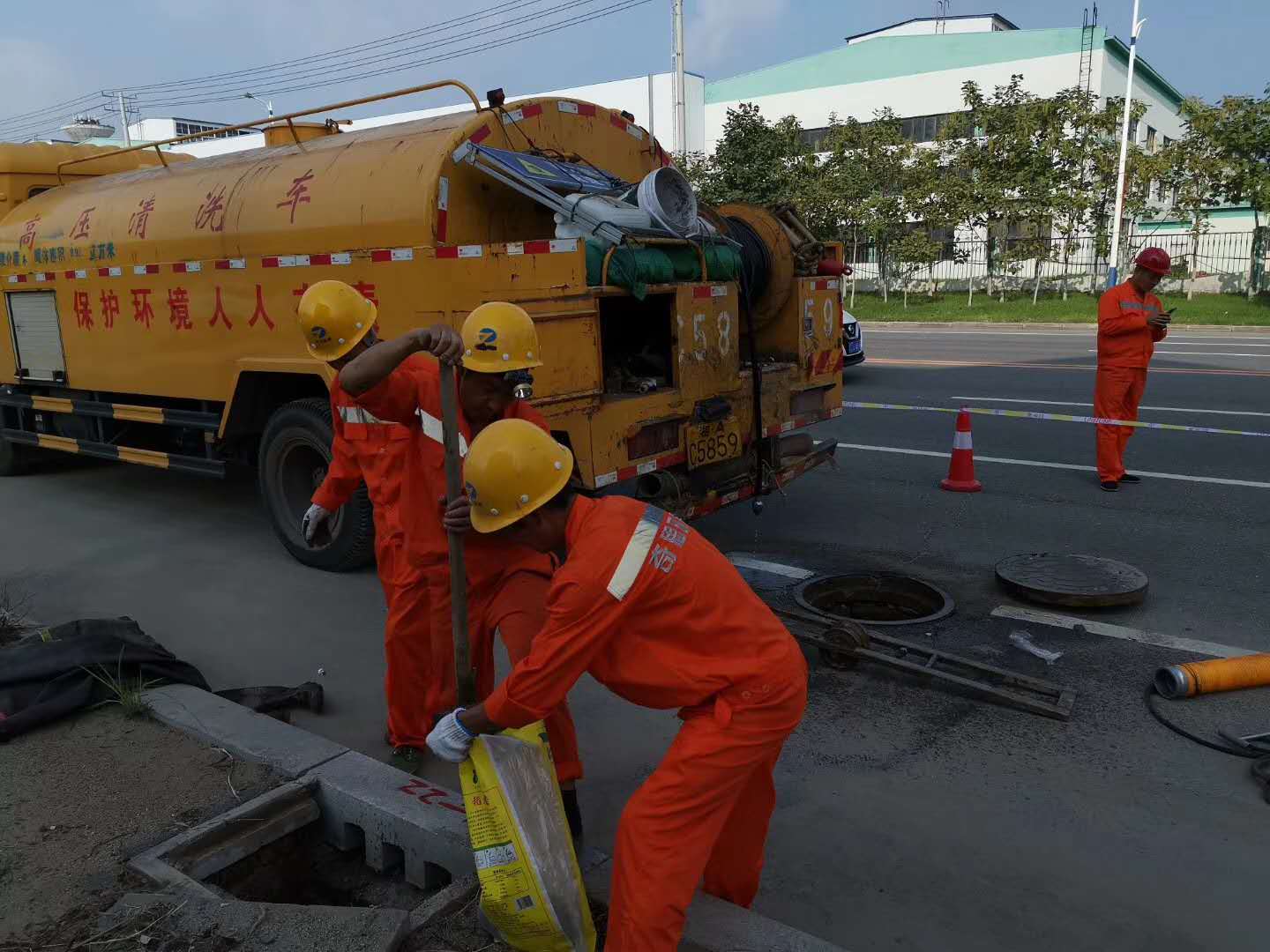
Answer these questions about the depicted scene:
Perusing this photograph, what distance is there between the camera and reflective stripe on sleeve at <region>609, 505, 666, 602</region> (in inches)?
89.0

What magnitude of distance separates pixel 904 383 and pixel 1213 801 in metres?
9.97

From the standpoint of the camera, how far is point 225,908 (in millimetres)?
2543

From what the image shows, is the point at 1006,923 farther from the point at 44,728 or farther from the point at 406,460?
the point at 44,728

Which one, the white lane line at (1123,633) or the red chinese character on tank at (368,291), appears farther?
the red chinese character on tank at (368,291)

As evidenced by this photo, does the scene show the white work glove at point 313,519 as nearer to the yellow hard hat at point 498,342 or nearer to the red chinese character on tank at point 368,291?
the yellow hard hat at point 498,342

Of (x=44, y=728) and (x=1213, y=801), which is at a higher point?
(x=44, y=728)

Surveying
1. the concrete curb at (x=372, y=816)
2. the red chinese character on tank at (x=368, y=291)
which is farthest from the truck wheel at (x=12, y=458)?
the concrete curb at (x=372, y=816)

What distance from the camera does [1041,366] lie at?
558 inches

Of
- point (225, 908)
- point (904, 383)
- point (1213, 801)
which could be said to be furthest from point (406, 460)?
point (904, 383)

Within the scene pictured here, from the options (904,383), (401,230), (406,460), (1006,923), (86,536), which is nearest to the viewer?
(1006,923)

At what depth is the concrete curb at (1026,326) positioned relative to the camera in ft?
63.5

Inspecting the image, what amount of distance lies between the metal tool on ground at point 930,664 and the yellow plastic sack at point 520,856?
2073mm

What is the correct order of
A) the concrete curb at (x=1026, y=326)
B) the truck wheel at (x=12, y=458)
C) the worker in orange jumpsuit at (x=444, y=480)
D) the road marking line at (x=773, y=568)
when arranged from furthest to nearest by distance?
the concrete curb at (x=1026, y=326), the truck wheel at (x=12, y=458), the road marking line at (x=773, y=568), the worker in orange jumpsuit at (x=444, y=480)

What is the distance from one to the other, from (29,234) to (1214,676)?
822 centimetres
